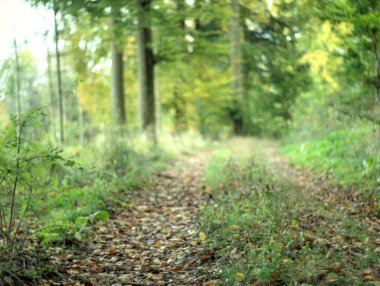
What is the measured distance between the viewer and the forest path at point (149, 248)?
480 centimetres

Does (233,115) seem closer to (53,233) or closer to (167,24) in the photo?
(167,24)

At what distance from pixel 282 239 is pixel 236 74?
18399 millimetres

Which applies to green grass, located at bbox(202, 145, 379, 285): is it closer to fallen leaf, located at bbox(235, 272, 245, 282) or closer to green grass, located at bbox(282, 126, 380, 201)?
fallen leaf, located at bbox(235, 272, 245, 282)

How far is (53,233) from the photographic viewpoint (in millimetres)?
5535

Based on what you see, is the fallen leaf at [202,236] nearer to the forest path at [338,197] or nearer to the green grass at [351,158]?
the forest path at [338,197]

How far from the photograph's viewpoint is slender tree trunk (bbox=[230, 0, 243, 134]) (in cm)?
2177

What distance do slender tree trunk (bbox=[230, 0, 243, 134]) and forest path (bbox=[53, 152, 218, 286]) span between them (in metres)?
14.2

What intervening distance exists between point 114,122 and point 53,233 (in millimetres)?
7516

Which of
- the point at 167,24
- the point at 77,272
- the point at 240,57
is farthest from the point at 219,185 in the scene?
the point at 240,57

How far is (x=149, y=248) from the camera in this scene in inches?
230

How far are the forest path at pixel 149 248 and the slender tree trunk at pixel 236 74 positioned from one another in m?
14.2

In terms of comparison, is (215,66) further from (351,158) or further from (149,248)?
(149,248)

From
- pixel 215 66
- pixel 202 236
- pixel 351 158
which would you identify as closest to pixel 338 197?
pixel 351 158

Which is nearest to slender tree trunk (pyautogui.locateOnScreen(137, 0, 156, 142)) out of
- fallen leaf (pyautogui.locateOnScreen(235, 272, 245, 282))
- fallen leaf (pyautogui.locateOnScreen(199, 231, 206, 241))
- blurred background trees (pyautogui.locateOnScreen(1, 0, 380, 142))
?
blurred background trees (pyautogui.locateOnScreen(1, 0, 380, 142))
